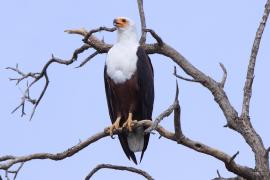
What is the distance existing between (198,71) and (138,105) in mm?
826

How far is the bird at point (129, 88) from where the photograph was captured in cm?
673

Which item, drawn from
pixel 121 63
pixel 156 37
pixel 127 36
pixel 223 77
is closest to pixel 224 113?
pixel 223 77

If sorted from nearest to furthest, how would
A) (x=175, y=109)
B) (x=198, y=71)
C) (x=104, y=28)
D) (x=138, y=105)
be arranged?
(x=175, y=109) < (x=104, y=28) < (x=198, y=71) < (x=138, y=105)

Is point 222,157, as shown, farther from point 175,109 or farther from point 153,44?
point 153,44

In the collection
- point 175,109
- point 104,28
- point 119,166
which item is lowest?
point 119,166

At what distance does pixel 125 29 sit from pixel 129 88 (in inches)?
28.1

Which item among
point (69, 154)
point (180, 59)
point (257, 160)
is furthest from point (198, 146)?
point (180, 59)

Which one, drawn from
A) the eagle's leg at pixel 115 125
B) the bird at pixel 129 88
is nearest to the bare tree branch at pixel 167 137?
the eagle's leg at pixel 115 125

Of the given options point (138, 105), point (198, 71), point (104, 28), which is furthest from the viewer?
point (138, 105)

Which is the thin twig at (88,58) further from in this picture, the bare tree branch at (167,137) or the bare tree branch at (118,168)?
the bare tree branch at (118,168)

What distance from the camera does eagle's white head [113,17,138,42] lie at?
7.08 meters

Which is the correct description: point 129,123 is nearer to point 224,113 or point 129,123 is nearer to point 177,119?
point 224,113

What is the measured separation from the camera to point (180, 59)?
6547 mm

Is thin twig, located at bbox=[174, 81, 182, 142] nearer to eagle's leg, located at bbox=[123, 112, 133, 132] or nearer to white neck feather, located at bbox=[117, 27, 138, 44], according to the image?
eagle's leg, located at bbox=[123, 112, 133, 132]
